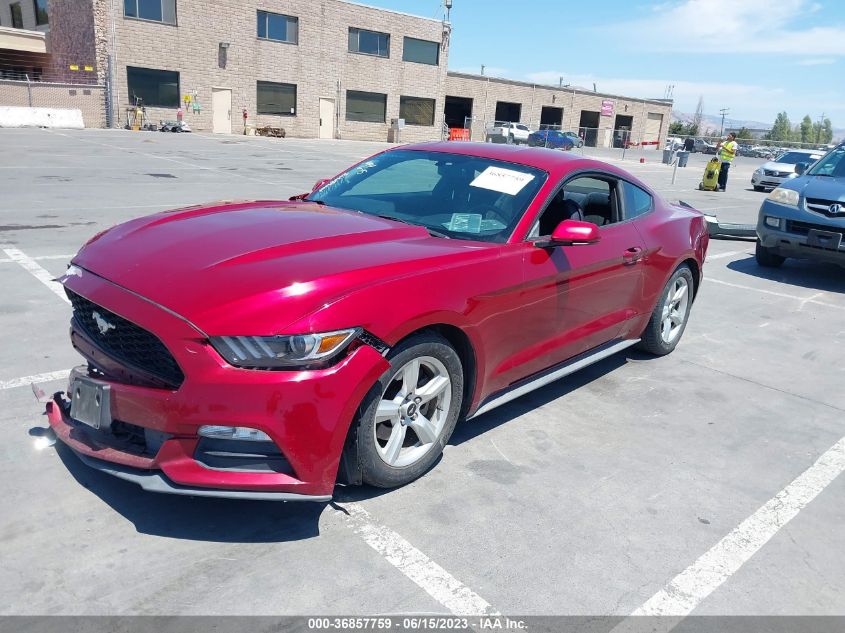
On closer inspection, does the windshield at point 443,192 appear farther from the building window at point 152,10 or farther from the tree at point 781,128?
the tree at point 781,128

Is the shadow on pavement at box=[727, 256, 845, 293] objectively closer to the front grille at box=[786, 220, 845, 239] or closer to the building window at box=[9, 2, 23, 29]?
the front grille at box=[786, 220, 845, 239]

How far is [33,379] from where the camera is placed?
4.36m

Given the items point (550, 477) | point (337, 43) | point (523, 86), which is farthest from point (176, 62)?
point (550, 477)

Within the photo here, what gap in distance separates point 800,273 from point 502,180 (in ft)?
23.8

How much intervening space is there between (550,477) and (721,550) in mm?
880

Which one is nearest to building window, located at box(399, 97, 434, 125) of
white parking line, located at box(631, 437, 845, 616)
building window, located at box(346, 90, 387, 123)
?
building window, located at box(346, 90, 387, 123)

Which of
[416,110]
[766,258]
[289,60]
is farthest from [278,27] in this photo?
[766,258]

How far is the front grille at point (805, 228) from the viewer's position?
27.5ft

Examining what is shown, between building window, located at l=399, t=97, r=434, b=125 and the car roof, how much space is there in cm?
4416

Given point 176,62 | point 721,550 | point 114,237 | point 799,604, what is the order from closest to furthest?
point 799,604 → point 721,550 → point 114,237 → point 176,62

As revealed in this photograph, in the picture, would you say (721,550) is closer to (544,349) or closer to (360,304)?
(544,349)

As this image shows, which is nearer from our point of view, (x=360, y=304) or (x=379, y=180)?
(x=360, y=304)

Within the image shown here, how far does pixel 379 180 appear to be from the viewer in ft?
15.4

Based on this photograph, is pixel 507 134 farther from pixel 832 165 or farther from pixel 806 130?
pixel 806 130
